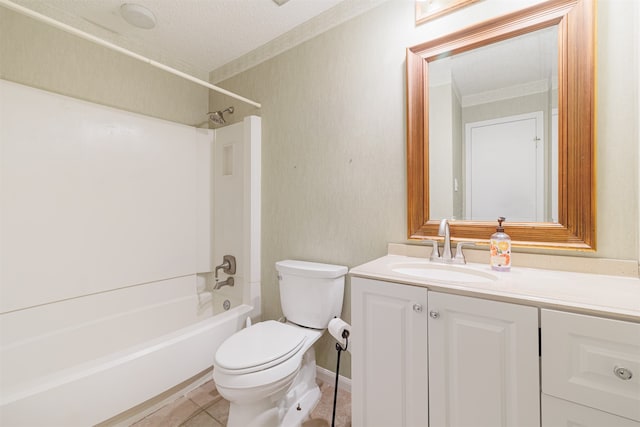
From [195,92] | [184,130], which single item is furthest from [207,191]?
[195,92]

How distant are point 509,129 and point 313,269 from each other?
1146mm

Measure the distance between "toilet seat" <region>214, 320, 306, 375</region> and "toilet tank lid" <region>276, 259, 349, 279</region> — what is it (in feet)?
0.99

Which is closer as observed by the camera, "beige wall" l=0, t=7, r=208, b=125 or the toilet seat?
the toilet seat

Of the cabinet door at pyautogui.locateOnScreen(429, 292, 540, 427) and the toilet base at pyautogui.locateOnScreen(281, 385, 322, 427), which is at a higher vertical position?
the cabinet door at pyautogui.locateOnScreen(429, 292, 540, 427)

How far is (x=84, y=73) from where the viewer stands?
1.75m

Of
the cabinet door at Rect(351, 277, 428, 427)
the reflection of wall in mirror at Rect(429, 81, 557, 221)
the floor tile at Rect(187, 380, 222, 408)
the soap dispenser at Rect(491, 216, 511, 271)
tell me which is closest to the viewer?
the cabinet door at Rect(351, 277, 428, 427)

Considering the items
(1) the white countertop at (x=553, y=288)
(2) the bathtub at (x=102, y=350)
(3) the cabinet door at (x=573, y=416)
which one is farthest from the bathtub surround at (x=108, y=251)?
(3) the cabinet door at (x=573, y=416)

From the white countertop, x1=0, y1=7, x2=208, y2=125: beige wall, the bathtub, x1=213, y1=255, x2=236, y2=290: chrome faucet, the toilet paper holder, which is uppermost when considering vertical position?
x1=0, y1=7, x2=208, y2=125: beige wall

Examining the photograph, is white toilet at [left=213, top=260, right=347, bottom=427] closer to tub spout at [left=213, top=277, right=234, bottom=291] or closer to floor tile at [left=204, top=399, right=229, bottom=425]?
floor tile at [left=204, top=399, right=229, bottom=425]

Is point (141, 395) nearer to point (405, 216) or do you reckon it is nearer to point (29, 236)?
point (29, 236)

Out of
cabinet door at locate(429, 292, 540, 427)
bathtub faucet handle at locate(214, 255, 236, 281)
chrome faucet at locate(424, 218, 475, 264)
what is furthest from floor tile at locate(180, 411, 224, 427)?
chrome faucet at locate(424, 218, 475, 264)

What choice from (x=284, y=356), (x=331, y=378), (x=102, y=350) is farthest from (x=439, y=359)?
(x=102, y=350)

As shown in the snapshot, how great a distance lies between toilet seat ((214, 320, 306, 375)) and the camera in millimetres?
1159

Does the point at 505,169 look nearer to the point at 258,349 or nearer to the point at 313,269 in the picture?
the point at 313,269
